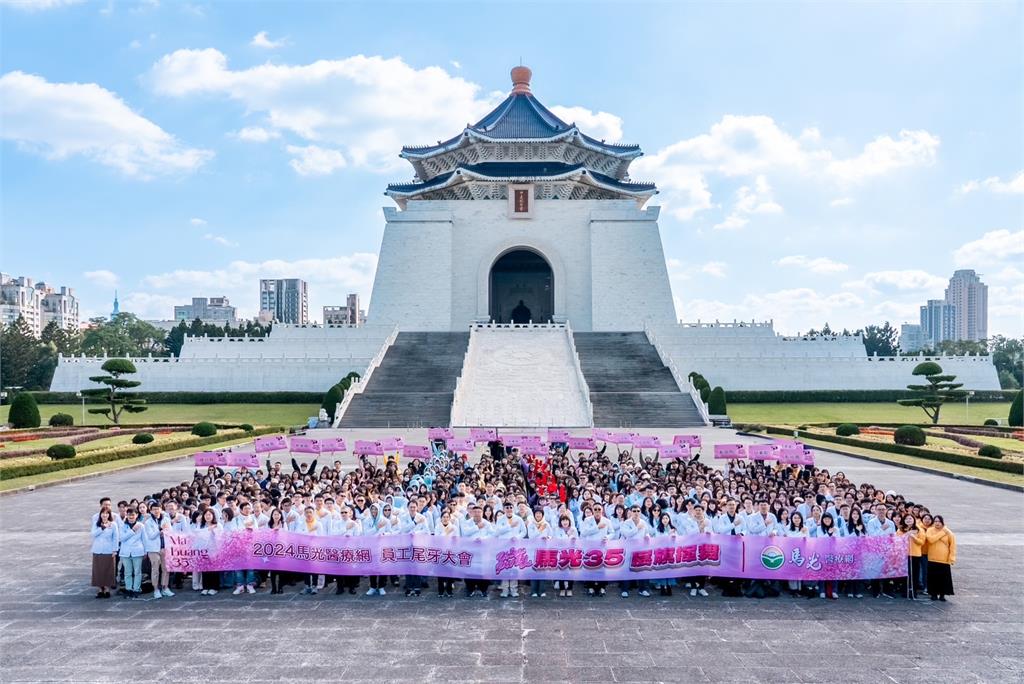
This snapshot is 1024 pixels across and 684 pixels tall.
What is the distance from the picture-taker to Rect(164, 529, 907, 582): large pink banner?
27.0ft

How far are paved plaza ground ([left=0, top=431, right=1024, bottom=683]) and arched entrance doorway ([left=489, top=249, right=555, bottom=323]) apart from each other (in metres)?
42.3

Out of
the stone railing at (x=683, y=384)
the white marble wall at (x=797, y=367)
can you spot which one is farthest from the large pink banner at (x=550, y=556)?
the white marble wall at (x=797, y=367)

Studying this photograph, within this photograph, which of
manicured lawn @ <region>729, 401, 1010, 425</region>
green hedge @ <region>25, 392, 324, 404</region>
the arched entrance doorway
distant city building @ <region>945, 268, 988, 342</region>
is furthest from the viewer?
distant city building @ <region>945, 268, 988, 342</region>

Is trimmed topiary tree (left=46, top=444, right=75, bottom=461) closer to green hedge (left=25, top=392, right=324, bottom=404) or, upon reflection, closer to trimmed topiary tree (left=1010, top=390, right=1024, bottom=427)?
green hedge (left=25, top=392, right=324, bottom=404)

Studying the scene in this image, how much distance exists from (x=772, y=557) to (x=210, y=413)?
26.6 meters

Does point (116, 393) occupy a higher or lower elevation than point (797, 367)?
lower

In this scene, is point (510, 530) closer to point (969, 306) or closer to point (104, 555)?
point (104, 555)

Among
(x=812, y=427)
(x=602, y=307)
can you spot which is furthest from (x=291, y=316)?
(x=812, y=427)

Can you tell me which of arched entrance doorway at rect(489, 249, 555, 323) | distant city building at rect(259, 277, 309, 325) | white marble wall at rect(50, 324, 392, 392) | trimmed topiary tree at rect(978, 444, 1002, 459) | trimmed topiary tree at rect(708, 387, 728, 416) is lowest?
trimmed topiary tree at rect(978, 444, 1002, 459)

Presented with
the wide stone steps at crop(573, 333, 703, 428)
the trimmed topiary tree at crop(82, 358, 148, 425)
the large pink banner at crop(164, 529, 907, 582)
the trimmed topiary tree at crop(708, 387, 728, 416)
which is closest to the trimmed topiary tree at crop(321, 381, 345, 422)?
the trimmed topiary tree at crop(82, 358, 148, 425)

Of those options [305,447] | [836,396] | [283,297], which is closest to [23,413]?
[305,447]

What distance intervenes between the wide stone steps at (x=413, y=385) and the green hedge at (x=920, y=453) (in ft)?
37.1

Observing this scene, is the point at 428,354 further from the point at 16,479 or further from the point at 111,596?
the point at 111,596

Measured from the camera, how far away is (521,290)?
171 feet
